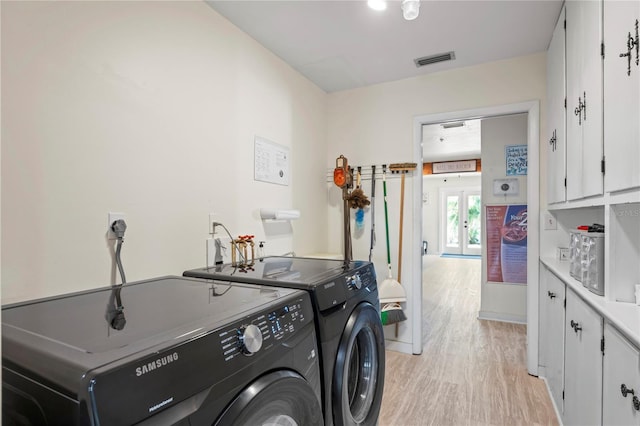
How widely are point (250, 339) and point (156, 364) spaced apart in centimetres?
23

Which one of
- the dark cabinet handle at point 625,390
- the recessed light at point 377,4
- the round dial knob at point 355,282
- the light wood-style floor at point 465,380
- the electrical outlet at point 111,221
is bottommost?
the light wood-style floor at point 465,380

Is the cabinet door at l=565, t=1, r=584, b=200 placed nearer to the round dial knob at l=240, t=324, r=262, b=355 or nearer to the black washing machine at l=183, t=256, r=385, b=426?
the black washing machine at l=183, t=256, r=385, b=426

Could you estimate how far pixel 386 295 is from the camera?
2.79 m

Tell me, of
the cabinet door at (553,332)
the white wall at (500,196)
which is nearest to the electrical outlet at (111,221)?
the cabinet door at (553,332)

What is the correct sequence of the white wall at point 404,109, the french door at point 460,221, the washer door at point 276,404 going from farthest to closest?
1. the french door at point 460,221
2. the white wall at point 404,109
3. the washer door at point 276,404

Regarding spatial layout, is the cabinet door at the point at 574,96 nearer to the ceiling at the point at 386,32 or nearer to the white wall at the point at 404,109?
the ceiling at the point at 386,32

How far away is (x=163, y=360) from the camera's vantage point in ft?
2.10

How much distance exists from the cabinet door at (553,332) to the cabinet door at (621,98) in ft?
2.96

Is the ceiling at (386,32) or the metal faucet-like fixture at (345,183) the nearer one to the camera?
the ceiling at (386,32)

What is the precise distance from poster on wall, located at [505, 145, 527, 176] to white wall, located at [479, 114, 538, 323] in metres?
0.04

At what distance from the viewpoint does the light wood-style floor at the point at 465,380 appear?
1973mm

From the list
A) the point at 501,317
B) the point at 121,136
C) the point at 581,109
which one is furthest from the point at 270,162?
the point at 501,317

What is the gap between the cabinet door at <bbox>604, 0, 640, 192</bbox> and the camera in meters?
1.01

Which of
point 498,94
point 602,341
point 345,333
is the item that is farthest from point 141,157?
point 498,94
